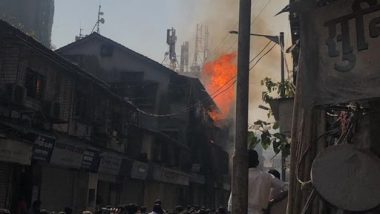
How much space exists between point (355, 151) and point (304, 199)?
0.90 metres

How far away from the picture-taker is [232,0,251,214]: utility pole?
21.1ft

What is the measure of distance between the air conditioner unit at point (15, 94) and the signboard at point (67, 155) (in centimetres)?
199

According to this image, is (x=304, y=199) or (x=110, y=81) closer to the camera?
(x=304, y=199)

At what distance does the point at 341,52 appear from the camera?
517 centimetres

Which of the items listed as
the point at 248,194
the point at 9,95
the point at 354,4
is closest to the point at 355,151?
the point at 354,4

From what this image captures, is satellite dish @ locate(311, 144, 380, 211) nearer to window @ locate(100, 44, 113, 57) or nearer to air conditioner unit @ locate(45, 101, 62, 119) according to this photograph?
air conditioner unit @ locate(45, 101, 62, 119)

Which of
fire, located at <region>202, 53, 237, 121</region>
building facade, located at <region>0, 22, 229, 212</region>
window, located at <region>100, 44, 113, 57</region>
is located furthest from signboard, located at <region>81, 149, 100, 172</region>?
window, located at <region>100, 44, 113, 57</region>

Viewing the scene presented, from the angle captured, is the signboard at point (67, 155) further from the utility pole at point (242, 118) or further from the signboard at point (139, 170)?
the utility pole at point (242, 118)

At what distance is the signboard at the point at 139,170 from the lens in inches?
973

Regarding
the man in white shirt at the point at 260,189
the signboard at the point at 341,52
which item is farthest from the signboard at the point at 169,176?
the signboard at the point at 341,52

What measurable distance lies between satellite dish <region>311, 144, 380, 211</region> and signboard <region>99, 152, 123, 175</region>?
17.1 m

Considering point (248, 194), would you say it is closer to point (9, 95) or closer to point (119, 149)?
point (9, 95)

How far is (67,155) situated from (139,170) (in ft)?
26.6

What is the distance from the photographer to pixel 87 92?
2172 cm
